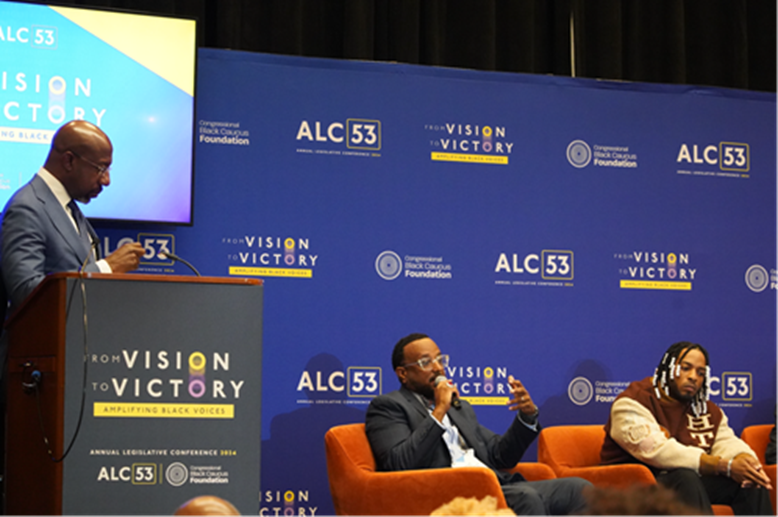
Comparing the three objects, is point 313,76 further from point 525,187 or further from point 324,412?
point 324,412

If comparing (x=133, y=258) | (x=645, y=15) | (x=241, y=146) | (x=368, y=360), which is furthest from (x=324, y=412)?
(x=645, y=15)

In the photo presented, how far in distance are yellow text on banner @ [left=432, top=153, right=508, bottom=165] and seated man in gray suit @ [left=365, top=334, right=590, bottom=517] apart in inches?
49.9

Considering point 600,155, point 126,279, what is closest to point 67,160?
point 126,279

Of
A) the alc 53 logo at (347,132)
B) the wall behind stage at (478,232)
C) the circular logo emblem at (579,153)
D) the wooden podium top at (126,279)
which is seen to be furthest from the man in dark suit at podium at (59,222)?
the circular logo emblem at (579,153)

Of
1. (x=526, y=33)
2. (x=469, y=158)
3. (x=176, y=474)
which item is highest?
(x=526, y=33)

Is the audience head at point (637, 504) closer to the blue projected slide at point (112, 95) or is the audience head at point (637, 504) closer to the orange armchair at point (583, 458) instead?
the orange armchair at point (583, 458)

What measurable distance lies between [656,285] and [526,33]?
2040 mm

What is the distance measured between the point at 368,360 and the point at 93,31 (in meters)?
2.18

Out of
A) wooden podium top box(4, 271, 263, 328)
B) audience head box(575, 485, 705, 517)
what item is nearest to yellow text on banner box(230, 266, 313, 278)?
wooden podium top box(4, 271, 263, 328)

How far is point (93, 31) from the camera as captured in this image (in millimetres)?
4301

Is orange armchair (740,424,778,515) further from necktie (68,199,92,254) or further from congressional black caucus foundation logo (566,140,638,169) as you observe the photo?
necktie (68,199,92,254)

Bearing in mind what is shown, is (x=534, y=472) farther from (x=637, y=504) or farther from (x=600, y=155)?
(x=637, y=504)

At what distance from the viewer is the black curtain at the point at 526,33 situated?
221 inches

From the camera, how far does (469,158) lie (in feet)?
16.4
